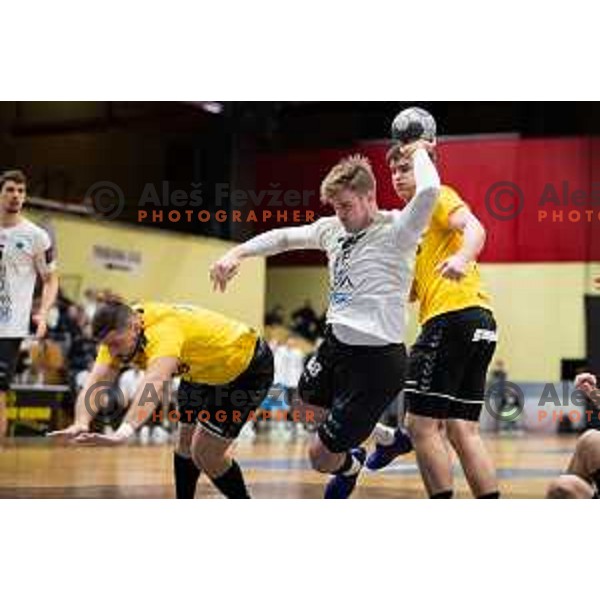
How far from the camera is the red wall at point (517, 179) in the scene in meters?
9.73

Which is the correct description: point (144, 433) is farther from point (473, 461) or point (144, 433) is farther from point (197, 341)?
point (473, 461)

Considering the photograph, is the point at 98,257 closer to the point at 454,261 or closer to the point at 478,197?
the point at 478,197

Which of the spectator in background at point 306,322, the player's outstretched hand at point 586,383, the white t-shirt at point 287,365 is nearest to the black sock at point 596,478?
the player's outstretched hand at point 586,383

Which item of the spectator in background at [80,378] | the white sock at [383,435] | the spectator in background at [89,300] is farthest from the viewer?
the spectator in background at [89,300]

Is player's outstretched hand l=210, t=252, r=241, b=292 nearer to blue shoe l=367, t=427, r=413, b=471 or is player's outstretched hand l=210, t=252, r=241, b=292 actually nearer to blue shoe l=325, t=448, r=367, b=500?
blue shoe l=325, t=448, r=367, b=500

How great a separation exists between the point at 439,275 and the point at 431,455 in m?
0.76

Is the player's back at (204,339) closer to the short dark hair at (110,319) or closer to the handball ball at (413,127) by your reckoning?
the short dark hair at (110,319)

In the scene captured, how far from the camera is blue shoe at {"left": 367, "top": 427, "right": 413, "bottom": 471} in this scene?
563 cm

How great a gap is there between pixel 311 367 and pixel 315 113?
11.6m

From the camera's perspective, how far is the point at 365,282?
15.3 ft

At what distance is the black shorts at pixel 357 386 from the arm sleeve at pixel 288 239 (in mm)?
421

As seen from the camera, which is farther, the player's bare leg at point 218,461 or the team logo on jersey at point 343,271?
the player's bare leg at point 218,461

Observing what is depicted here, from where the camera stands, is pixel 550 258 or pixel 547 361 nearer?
pixel 550 258
